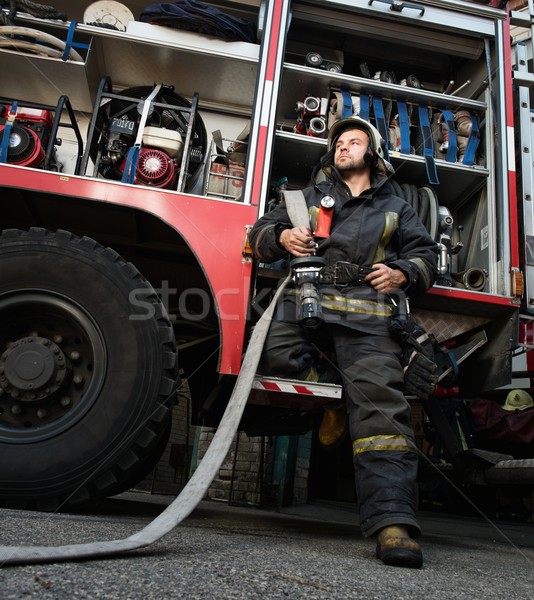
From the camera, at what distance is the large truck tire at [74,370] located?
82.7 inches

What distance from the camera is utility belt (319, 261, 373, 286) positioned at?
2.43m

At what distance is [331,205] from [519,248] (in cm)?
122

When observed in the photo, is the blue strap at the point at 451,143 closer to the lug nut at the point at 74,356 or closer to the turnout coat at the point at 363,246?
the turnout coat at the point at 363,246

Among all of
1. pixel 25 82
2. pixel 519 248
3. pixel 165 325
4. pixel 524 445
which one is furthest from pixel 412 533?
pixel 524 445

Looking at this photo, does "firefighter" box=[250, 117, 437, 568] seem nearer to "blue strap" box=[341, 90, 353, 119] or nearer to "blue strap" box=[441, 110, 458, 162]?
"blue strap" box=[341, 90, 353, 119]

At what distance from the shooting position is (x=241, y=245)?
8.47 ft

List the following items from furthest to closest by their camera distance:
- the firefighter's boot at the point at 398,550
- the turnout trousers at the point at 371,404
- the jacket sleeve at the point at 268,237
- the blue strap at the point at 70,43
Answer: the blue strap at the point at 70,43 < the jacket sleeve at the point at 268,237 < the turnout trousers at the point at 371,404 < the firefighter's boot at the point at 398,550

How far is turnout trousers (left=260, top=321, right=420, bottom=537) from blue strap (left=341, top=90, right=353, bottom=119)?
56.9 inches

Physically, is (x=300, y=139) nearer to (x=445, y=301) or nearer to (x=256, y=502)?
(x=445, y=301)

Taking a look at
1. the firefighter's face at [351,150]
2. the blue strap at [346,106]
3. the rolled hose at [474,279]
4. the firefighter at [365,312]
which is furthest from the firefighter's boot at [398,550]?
the blue strap at [346,106]

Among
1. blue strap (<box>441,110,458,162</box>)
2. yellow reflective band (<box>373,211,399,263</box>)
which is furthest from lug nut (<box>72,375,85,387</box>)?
blue strap (<box>441,110,458,162</box>)

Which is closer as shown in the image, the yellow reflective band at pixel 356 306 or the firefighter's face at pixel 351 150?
the yellow reflective band at pixel 356 306

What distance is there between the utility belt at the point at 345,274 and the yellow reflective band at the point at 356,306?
9 centimetres

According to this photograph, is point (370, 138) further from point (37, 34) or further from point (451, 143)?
point (37, 34)
